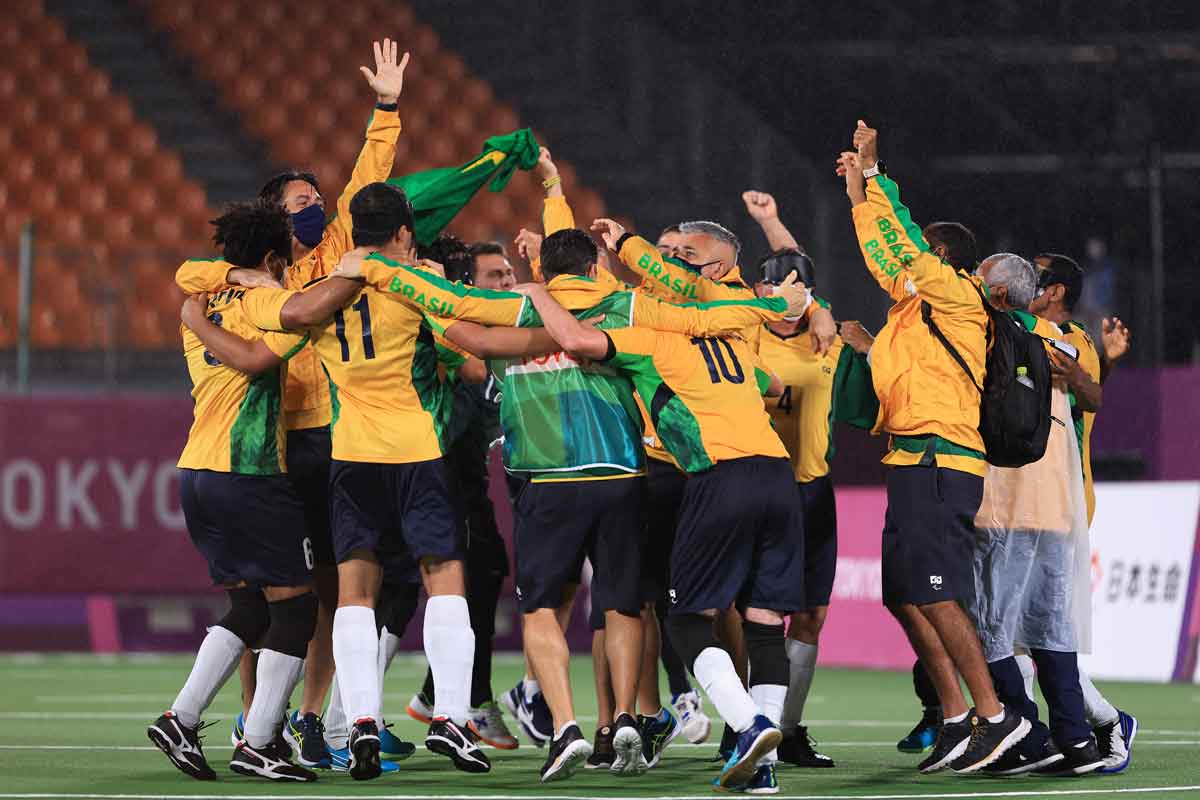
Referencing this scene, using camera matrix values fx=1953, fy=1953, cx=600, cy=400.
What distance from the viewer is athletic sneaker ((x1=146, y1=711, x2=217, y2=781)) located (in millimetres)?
7660

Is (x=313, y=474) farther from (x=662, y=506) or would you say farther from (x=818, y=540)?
(x=818, y=540)

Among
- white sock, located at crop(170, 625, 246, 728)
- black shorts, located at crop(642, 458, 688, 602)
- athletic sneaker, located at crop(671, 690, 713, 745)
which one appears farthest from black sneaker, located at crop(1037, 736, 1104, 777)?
white sock, located at crop(170, 625, 246, 728)

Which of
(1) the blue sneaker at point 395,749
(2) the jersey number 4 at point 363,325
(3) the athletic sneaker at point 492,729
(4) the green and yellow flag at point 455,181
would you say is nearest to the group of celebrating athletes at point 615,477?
(2) the jersey number 4 at point 363,325

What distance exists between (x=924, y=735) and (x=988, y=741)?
1344 millimetres

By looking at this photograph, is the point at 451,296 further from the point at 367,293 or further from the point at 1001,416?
the point at 1001,416

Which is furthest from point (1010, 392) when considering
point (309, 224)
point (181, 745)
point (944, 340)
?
point (181, 745)

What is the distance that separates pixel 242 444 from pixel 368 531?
2.17 ft

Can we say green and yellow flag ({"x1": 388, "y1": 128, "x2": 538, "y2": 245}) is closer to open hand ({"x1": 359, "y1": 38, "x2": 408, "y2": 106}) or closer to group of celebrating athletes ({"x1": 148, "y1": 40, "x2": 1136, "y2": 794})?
group of celebrating athletes ({"x1": 148, "y1": 40, "x2": 1136, "y2": 794})

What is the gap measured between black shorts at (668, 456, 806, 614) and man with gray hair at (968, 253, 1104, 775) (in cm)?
99

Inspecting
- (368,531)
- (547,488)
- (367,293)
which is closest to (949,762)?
(547,488)

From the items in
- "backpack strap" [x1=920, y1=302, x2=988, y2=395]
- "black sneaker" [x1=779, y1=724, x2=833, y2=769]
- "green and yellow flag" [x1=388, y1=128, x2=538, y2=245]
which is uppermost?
"green and yellow flag" [x1=388, y1=128, x2=538, y2=245]

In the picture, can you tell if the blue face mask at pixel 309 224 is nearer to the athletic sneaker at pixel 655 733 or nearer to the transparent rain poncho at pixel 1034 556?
the athletic sneaker at pixel 655 733

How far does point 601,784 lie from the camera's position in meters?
7.57

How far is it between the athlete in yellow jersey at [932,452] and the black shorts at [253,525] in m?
2.47
